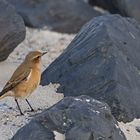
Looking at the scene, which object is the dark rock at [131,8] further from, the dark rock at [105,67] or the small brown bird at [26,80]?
the small brown bird at [26,80]

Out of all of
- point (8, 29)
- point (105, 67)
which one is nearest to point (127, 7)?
point (8, 29)

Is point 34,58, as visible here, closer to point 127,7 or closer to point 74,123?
point 74,123

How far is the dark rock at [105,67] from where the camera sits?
793 centimetres

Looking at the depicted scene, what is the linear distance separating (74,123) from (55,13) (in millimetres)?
7429

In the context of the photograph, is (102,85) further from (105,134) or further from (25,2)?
(25,2)

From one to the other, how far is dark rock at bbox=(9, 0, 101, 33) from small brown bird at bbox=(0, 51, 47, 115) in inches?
218

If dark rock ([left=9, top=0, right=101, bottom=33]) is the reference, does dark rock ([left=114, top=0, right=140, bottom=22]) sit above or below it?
above

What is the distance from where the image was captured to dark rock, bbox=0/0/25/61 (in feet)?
32.6

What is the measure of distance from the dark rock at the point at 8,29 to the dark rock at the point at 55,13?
3.14 m

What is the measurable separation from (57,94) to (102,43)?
32.9 inches

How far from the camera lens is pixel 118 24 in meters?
9.12

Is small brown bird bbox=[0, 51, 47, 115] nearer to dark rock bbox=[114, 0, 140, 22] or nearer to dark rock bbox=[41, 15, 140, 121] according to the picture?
dark rock bbox=[41, 15, 140, 121]

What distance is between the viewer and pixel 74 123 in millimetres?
6500

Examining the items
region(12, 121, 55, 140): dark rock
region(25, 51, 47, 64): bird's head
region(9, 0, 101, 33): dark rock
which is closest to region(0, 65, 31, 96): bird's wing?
region(25, 51, 47, 64): bird's head
